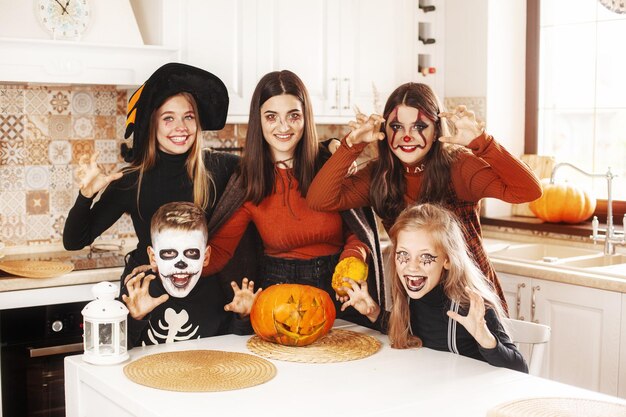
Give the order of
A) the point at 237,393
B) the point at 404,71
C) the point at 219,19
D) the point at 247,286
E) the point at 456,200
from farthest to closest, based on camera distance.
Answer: the point at 404,71 → the point at 219,19 → the point at 456,200 → the point at 247,286 → the point at 237,393

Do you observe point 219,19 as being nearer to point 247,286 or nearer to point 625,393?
point 247,286

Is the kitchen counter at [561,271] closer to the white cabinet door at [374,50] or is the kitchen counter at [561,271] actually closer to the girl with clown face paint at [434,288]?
the white cabinet door at [374,50]

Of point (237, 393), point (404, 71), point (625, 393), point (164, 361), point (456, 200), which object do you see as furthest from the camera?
point (404, 71)

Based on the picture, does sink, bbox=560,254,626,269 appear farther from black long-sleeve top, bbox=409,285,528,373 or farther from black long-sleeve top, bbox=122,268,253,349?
black long-sleeve top, bbox=122,268,253,349

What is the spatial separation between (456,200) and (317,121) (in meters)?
1.36

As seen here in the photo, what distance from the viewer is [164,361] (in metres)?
2.14

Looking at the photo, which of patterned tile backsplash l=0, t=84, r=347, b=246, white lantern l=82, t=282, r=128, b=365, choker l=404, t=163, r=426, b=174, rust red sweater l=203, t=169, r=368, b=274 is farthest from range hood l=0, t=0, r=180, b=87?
white lantern l=82, t=282, r=128, b=365

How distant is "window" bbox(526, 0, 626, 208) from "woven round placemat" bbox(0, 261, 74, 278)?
Answer: 2.46 meters

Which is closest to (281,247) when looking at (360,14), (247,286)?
(247,286)

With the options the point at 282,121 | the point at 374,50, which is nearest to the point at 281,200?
the point at 282,121

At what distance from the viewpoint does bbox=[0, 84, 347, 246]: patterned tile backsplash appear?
364 centimetres

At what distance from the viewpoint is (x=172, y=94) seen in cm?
273

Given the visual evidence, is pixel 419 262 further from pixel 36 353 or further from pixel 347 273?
pixel 36 353

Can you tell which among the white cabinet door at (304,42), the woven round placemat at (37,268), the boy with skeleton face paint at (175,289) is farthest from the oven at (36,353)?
the white cabinet door at (304,42)
